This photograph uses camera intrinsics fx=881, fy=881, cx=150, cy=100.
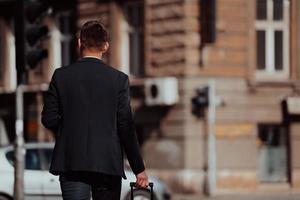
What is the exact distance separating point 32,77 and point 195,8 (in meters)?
7.04

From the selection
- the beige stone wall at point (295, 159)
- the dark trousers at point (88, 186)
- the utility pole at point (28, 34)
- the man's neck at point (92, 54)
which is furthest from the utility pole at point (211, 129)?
the dark trousers at point (88, 186)

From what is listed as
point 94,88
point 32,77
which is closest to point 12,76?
point 32,77

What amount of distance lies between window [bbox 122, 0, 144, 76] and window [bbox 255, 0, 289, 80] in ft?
9.98

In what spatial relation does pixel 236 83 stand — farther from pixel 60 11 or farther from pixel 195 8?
pixel 60 11

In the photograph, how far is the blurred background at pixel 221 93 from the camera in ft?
69.5

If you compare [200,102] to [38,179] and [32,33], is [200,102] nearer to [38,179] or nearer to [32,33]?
[38,179]

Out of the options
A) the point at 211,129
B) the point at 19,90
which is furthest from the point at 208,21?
the point at 19,90

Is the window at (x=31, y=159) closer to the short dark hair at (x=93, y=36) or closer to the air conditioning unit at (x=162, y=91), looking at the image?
the air conditioning unit at (x=162, y=91)

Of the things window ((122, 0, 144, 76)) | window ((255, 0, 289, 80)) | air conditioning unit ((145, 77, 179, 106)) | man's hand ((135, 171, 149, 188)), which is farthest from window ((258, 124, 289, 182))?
man's hand ((135, 171, 149, 188))

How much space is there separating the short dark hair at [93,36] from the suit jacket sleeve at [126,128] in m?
0.28

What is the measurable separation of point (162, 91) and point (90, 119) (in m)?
15.8

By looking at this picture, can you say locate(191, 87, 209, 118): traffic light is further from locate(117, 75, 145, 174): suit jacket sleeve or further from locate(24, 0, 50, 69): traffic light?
locate(117, 75, 145, 174): suit jacket sleeve

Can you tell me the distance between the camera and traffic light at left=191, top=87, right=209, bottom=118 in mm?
21000

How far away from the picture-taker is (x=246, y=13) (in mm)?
21609
